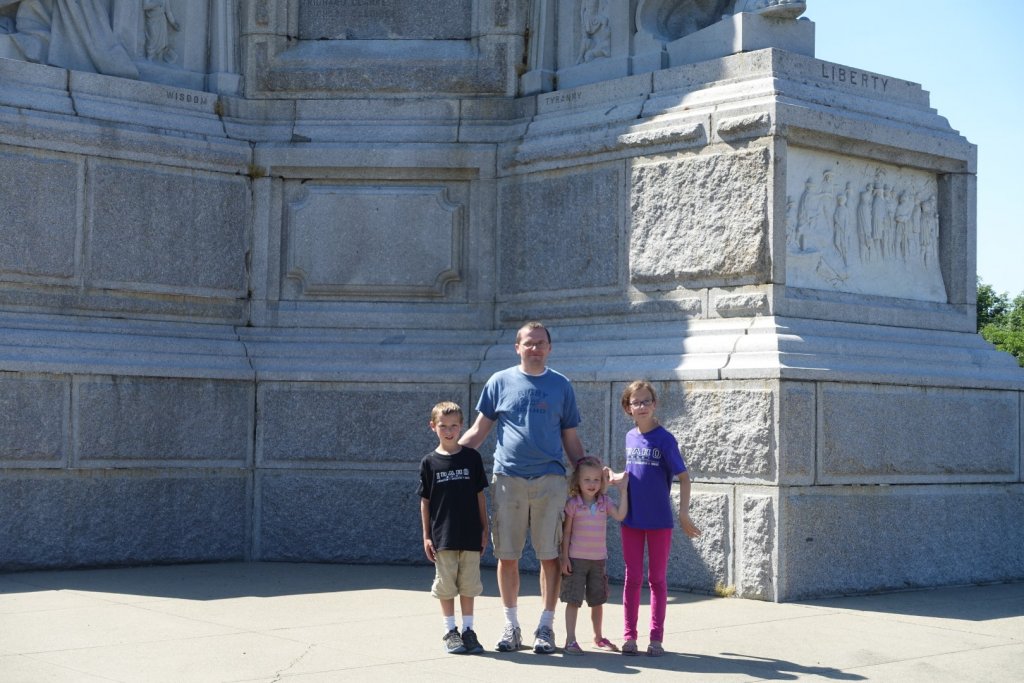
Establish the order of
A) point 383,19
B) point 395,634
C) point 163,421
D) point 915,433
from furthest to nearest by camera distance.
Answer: point 383,19 → point 163,421 → point 915,433 → point 395,634

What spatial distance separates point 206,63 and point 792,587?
6.09 meters

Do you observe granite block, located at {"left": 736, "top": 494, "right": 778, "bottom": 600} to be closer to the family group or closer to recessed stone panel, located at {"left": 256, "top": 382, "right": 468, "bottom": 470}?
the family group

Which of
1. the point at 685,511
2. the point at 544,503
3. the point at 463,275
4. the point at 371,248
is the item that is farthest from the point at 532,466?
the point at 371,248

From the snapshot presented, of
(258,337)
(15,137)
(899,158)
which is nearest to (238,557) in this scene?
(258,337)

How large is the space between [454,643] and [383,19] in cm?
615

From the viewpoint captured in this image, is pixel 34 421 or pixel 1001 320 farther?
pixel 1001 320

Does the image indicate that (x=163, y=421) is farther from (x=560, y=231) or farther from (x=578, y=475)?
(x=578, y=475)

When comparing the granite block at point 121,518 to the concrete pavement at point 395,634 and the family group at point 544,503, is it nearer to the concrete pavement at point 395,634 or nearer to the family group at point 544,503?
the concrete pavement at point 395,634

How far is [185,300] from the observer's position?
1096 centimetres

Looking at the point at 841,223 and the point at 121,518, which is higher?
the point at 841,223

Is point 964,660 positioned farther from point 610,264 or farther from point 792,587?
point 610,264

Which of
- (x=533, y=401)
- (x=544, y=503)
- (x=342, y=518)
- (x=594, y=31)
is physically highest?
(x=594, y=31)

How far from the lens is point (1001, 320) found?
5716 centimetres

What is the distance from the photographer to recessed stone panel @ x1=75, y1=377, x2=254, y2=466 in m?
10.1
